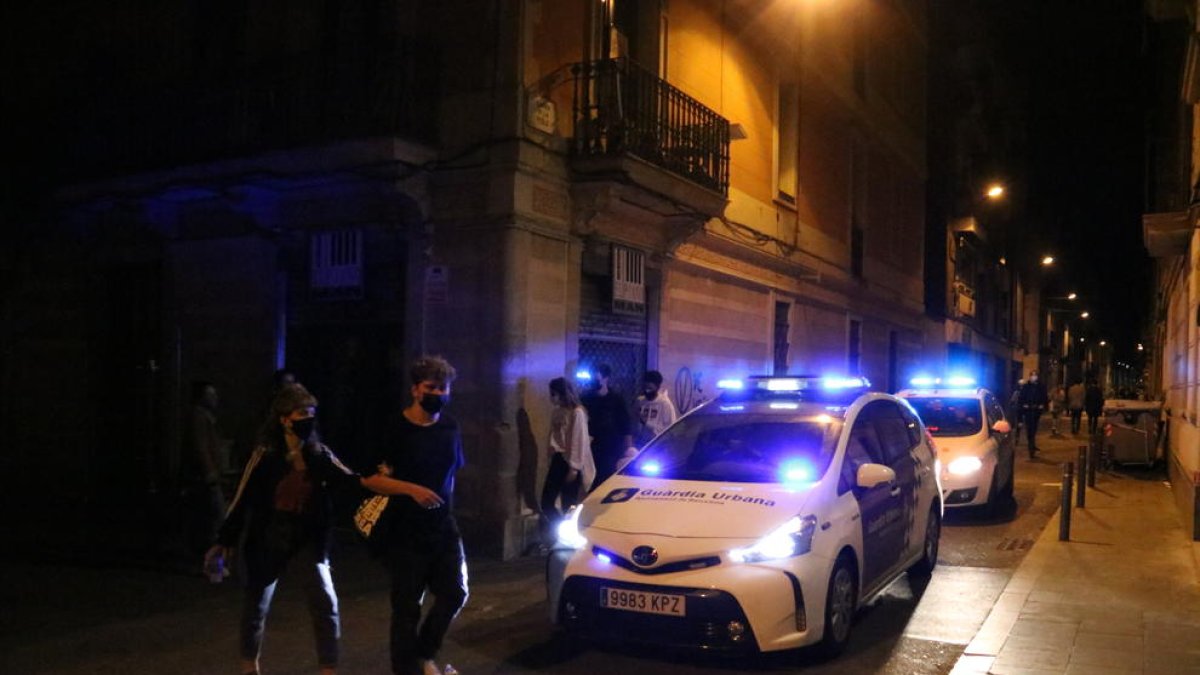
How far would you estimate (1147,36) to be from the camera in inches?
775

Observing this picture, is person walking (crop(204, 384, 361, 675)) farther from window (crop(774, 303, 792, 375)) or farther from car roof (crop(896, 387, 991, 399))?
window (crop(774, 303, 792, 375))

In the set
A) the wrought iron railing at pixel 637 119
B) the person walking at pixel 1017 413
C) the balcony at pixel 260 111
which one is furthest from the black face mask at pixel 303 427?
the person walking at pixel 1017 413

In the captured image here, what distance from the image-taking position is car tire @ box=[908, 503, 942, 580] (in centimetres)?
810

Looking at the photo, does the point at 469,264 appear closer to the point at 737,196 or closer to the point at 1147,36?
the point at 737,196

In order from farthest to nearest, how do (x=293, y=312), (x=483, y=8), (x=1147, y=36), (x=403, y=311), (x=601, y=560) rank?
1. (x=1147, y=36)
2. (x=293, y=312)
3. (x=403, y=311)
4. (x=483, y=8)
5. (x=601, y=560)

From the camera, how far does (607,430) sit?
9555mm

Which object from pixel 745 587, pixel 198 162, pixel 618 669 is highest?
pixel 198 162

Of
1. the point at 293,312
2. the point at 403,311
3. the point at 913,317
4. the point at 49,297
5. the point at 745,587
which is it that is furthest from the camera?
the point at 913,317

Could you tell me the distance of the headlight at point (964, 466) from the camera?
11375 millimetres

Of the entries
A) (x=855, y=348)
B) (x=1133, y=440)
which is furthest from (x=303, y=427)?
(x=855, y=348)

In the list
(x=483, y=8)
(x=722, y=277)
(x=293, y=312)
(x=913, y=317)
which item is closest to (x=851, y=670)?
(x=483, y=8)

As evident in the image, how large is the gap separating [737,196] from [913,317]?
498 inches

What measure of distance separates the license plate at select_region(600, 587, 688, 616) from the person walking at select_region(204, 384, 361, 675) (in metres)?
1.56

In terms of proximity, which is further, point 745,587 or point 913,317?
point 913,317
